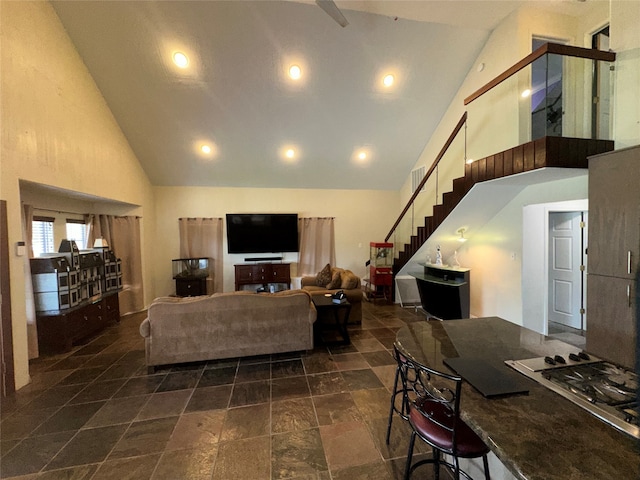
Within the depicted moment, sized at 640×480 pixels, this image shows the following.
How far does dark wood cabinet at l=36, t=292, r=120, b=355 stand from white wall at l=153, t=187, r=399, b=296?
90.8 inches

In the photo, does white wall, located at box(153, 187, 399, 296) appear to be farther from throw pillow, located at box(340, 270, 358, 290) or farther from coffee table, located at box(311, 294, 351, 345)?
coffee table, located at box(311, 294, 351, 345)

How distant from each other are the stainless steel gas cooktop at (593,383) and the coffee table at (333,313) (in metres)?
2.54

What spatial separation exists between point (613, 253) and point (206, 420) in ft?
12.8

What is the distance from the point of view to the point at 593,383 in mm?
1181

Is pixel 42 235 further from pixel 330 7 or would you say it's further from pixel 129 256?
pixel 330 7

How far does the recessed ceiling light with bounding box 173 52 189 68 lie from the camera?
3892mm

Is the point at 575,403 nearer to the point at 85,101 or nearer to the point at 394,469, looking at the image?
the point at 394,469

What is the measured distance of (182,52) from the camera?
3.87 meters

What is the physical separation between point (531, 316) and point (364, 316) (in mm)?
2587

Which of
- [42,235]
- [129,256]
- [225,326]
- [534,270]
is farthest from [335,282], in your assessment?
[42,235]

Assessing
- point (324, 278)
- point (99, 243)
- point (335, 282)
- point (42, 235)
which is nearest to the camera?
point (42, 235)

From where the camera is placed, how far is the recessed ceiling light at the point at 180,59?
389 centimetres

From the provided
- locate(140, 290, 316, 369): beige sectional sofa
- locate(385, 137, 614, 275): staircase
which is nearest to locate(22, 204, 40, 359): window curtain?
locate(140, 290, 316, 369): beige sectional sofa

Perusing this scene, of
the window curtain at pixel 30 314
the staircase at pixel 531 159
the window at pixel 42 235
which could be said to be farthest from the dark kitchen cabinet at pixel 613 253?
the window at pixel 42 235
